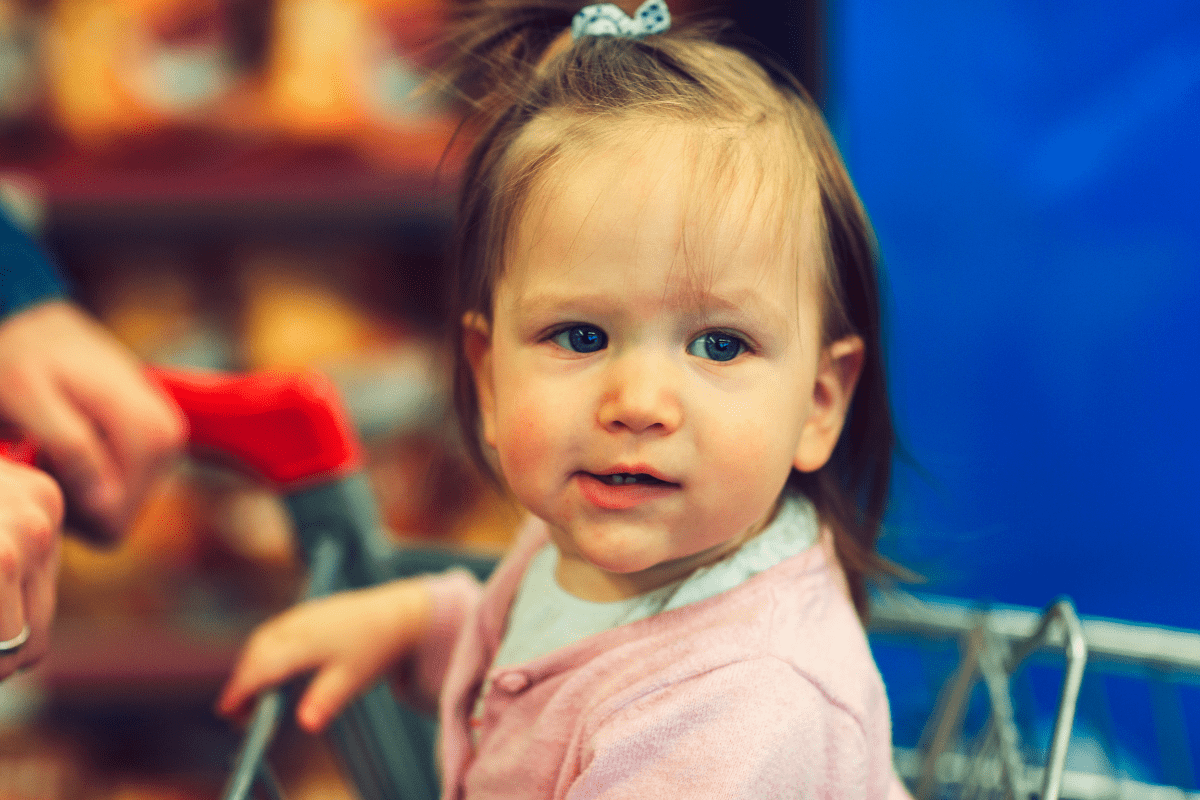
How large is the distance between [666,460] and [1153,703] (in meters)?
0.92

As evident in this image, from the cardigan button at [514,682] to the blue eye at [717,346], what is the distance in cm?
23

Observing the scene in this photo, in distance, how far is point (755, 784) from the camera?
48 centimetres

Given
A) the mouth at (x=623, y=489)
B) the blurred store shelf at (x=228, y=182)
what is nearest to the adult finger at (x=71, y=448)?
the mouth at (x=623, y=489)

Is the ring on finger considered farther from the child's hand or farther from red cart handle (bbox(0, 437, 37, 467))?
the child's hand

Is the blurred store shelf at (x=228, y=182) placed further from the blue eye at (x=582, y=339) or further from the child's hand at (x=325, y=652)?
the blue eye at (x=582, y=339)

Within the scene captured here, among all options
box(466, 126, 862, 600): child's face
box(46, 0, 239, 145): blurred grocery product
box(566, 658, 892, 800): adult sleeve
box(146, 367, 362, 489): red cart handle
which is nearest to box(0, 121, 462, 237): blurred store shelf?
box(46, 0, 239, 145): blurred grocery product

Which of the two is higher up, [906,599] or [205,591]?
[906,599]

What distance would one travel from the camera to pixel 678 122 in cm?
53

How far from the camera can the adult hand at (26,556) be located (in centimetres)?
49

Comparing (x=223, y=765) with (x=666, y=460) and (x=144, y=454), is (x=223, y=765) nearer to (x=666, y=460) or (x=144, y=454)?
(x=144, y=454)

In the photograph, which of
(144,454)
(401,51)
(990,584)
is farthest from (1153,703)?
(401,51)

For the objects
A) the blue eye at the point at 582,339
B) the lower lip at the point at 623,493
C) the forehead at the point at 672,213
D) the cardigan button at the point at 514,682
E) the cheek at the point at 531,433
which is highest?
the forehead at the point at 672,213

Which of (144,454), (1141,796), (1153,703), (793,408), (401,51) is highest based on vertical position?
(401,51)

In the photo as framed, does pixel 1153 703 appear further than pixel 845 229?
Yes
